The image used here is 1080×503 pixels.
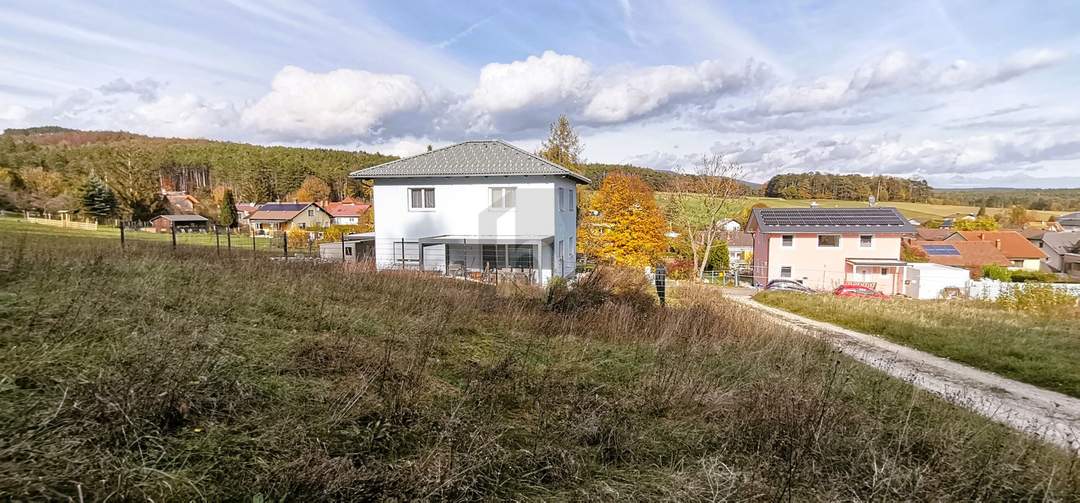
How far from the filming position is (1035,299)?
58.4 ft

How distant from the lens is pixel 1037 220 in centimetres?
7738

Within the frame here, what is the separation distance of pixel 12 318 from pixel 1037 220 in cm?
11317

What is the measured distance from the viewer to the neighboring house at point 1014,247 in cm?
5059

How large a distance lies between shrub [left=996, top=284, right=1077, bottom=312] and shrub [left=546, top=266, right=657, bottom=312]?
53.3 ft

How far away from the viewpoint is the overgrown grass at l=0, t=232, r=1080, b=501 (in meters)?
2.70

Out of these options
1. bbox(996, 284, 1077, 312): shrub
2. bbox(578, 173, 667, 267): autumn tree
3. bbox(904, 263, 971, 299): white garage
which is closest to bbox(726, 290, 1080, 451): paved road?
bbox(996, 284, 1077, 312): shrub

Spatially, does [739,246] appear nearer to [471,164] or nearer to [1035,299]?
[1035,299]

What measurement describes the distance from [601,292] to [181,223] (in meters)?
64.3

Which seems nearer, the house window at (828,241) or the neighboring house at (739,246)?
the house window at (828,241)

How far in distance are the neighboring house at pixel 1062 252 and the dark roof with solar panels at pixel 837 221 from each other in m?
32.9

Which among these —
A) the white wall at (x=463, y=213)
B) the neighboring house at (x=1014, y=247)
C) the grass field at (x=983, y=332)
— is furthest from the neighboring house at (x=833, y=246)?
the white wall at (x=463, y=213)

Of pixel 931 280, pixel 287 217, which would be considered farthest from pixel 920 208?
pixel 287 217

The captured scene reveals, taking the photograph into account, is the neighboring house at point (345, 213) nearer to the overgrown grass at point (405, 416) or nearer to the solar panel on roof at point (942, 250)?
the overgrown grass at point (405, 416)

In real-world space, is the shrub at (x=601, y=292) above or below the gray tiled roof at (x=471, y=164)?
below
